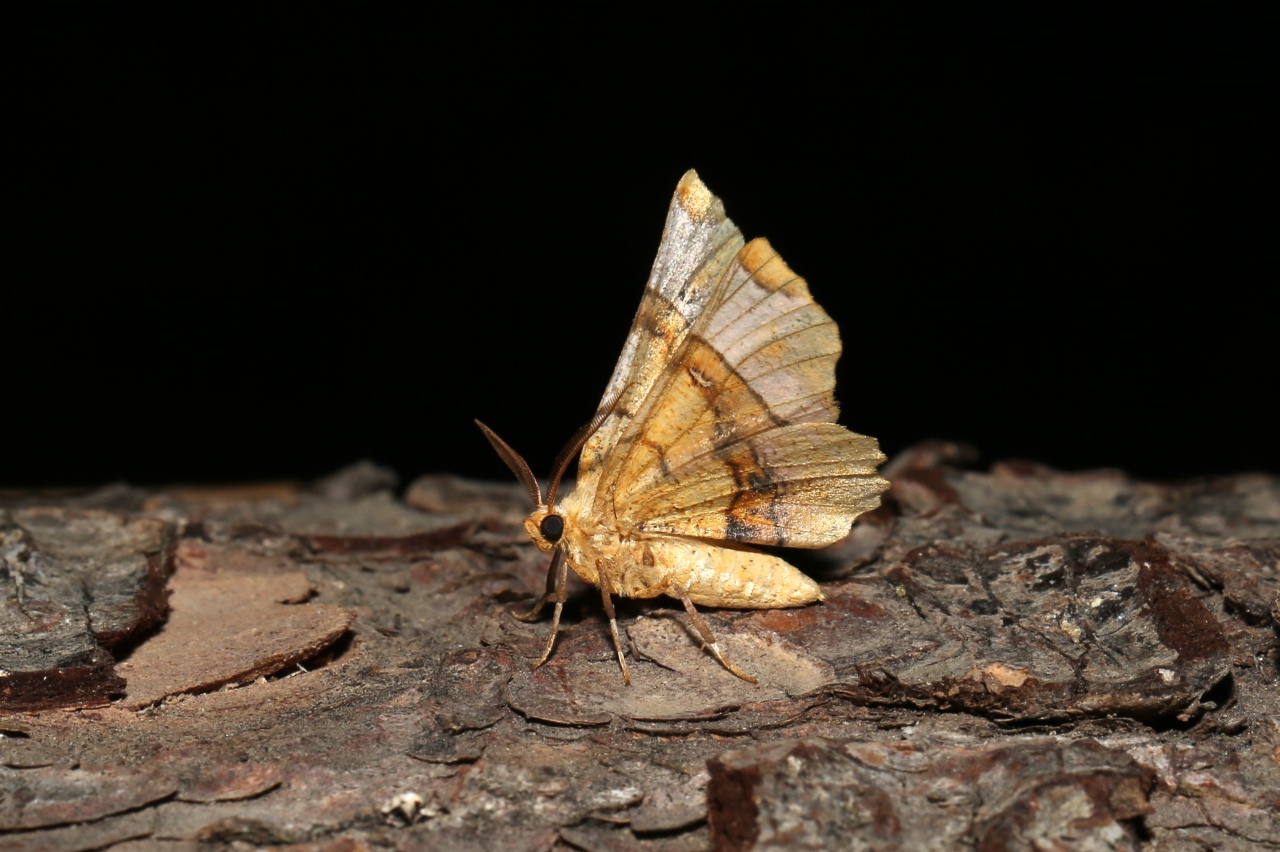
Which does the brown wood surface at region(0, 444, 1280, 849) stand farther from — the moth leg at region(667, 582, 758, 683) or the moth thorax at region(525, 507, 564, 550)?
the moth thorax at region(525, 507, 564, 550)

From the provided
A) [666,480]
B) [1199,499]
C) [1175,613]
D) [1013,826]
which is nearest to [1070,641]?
[1175,613]

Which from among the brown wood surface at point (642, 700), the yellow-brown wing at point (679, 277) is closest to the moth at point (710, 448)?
the yellow-brown wing at point (679, 277)

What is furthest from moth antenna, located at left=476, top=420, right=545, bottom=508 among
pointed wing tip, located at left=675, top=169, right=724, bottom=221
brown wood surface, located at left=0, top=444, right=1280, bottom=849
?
pointed wing tip, located at left=675, top=169, right=724, bottom=221

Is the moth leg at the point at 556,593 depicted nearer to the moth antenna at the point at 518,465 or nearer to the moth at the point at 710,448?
the moth at the point at 710,448

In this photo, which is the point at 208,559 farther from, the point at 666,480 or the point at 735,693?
the point at 735,693

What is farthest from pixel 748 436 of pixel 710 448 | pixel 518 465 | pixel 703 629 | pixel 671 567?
pixel 518 465

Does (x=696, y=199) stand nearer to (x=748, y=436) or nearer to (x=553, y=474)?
(x=748, y=436)

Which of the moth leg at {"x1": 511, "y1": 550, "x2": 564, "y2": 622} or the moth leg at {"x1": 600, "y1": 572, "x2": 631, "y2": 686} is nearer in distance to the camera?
the moth leg at {"x1": 600, "y1": 572, "x2": 631, "y2": 686}

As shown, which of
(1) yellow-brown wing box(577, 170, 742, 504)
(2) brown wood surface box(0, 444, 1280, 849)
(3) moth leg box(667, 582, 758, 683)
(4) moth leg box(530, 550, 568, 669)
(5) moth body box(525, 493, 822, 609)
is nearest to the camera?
(2) brown wood surface box(0, 444, 1280, 849)
